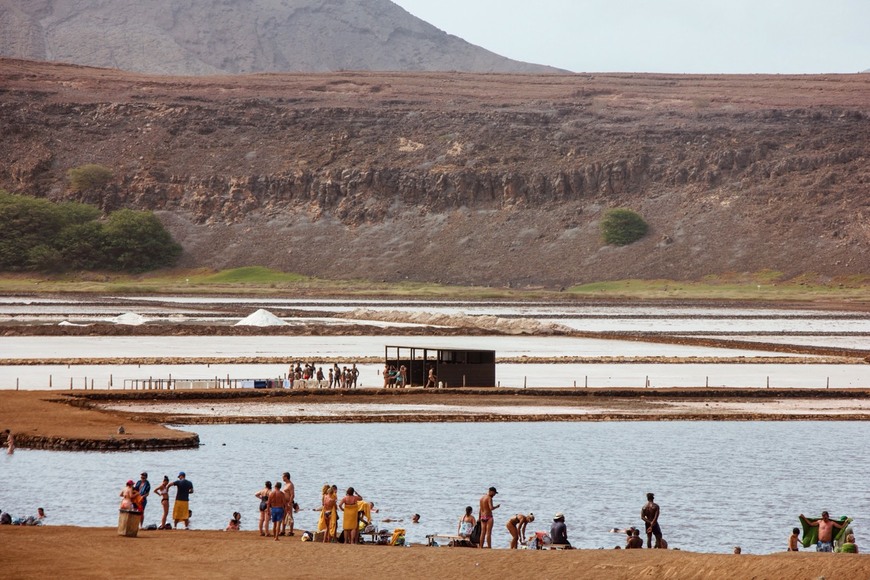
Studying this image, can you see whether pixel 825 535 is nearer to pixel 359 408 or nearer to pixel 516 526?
pixel 516 526

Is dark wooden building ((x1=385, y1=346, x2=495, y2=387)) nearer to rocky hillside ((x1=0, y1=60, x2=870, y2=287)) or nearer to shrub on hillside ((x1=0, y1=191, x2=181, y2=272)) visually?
rocky hillside ((x1=0, y1=60, x2=870, y2=287))

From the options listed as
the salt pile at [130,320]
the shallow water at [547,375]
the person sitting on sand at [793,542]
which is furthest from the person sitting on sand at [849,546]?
the salt pile at [130,320]

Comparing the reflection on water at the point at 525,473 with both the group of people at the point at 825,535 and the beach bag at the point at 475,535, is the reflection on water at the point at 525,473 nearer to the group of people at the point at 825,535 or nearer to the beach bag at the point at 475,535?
the group of people at the point at 825,535

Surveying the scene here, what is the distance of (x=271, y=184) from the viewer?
190 m

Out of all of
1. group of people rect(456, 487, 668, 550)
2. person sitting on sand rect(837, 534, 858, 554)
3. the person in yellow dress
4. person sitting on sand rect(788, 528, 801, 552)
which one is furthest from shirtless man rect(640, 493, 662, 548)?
the person in yellow dress

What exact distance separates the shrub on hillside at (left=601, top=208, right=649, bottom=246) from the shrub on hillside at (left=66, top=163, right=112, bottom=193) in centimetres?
7045

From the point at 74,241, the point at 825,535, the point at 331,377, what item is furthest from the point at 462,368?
the point at 74,241

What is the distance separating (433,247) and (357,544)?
484 ft

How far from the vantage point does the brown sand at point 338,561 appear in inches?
931

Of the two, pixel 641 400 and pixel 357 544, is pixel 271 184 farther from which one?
pixel 357 544

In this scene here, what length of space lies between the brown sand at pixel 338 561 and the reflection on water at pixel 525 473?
3.11 metres

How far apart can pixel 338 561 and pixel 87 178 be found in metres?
170

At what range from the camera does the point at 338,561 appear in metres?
25.9

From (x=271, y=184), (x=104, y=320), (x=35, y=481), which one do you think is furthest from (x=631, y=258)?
(x=35, y=481)
